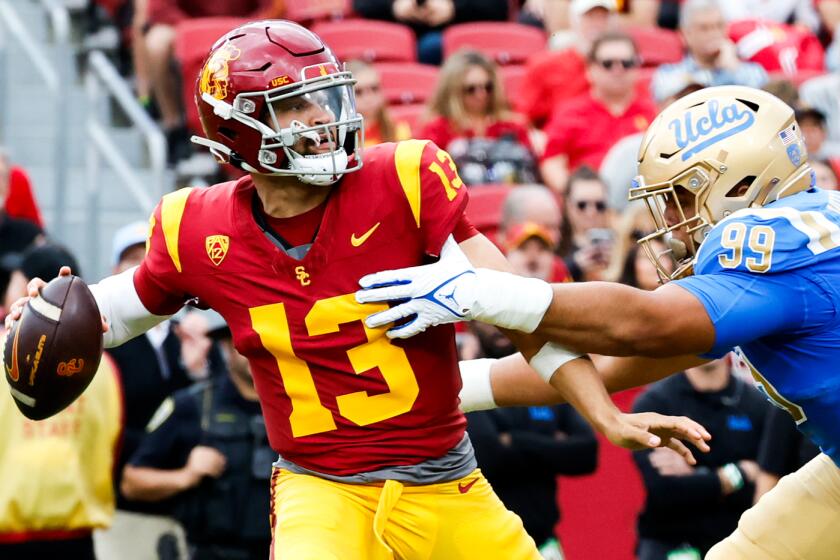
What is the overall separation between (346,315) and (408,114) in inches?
198

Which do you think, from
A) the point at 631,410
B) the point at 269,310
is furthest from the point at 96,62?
the point at 269,310

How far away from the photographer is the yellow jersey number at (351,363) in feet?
13.4

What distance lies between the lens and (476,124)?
27.0 feet

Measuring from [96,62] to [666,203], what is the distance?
5.07m

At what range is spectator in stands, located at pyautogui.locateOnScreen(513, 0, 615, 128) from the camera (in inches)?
354

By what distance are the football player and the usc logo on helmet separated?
26.3 inches

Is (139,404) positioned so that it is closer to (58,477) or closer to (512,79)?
(58,477)

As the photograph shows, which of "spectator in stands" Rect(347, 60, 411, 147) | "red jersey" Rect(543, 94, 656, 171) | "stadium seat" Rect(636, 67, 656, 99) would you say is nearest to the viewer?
"spectator in stands" Rect(347, 60, 411, 147)

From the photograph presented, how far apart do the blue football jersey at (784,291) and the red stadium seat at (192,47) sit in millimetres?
5356

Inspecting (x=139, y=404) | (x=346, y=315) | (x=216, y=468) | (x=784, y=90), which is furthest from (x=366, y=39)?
(x=346, y=315)

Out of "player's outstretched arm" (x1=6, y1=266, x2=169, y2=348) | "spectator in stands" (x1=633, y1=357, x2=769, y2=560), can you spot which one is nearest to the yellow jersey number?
"player's outstretched arm" (x1=6, y1=266, x2=169, y2=348)

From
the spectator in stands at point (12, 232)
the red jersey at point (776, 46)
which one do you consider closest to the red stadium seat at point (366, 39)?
the red jersey at point (776, 46)

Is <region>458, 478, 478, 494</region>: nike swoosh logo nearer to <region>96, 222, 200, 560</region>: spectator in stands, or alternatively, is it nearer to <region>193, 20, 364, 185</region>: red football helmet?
<region>193, 20, 364, 185</region>: red football helmet

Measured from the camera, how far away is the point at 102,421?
6.11 meters
